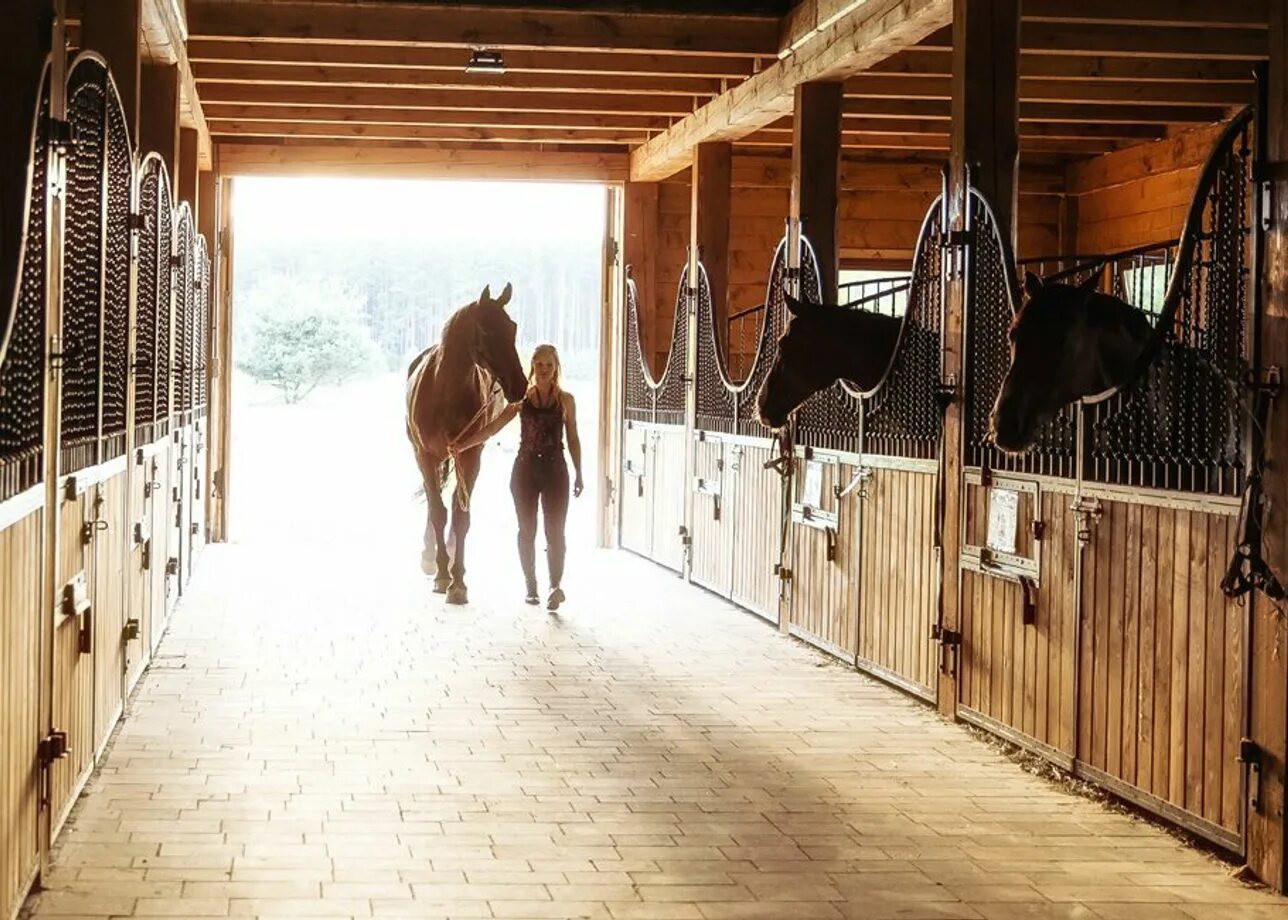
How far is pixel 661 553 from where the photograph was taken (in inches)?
427

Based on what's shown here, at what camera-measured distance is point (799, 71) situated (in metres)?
7.94

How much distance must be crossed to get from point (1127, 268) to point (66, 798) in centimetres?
976

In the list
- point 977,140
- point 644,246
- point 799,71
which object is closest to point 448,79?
point 799,71

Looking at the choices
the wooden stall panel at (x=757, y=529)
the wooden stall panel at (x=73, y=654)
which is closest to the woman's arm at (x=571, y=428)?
the wooden stall panel at (x=757, y=529)

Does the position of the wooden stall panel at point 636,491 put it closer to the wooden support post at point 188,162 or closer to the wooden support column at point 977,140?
the wooden support post at point 188,162

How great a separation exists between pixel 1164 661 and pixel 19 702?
112 inches

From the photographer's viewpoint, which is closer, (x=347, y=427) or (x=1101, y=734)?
(x=1101, y=734)

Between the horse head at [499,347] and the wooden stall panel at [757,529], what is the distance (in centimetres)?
132

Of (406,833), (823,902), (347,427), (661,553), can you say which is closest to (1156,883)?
(823,902)

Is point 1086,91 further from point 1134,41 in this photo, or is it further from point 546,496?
point 546,496

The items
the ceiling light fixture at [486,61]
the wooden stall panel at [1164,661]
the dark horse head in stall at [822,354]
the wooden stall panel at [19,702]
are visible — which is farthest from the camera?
the ceiling light fixture at [486,61]

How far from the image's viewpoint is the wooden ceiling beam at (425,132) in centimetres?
1101

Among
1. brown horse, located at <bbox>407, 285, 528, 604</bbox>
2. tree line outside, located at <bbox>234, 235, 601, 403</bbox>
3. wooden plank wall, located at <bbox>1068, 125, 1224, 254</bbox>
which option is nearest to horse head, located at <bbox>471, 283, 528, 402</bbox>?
brown horse, located at <bbox>407, 285, 528, 604</bbox>

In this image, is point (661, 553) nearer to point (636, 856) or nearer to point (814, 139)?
point (814, 139)
